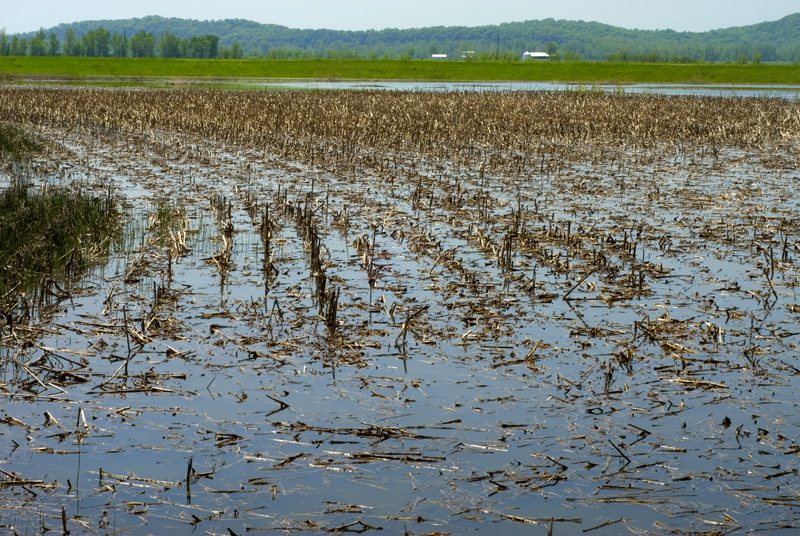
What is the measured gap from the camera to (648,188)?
19.2m

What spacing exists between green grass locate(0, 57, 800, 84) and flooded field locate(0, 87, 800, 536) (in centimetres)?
8943

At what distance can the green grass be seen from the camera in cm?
10200

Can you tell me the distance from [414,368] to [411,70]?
105 metres

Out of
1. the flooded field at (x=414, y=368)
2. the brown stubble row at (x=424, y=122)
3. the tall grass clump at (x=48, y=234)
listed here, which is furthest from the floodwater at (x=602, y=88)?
the tall grass clump at (x=48, y=234)

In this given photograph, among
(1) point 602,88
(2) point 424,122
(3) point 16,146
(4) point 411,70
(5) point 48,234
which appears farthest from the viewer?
(4) point 411,70

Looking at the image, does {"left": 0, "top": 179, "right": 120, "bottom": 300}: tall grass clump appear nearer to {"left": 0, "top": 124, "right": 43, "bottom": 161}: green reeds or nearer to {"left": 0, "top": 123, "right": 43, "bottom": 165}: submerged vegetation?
{"left": 0, "top": 123, "right": 43, "bottom": 165}: submerged vegetation

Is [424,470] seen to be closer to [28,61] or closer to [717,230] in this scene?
[717,230]

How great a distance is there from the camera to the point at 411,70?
109688 mm

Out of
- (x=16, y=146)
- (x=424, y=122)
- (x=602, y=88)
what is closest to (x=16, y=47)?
(x=602, y=88)

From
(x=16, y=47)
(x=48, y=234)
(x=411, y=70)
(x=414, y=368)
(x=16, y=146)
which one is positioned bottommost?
(x=414, y=368)

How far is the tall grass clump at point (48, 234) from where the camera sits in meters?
10.6

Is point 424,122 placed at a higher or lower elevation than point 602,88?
lower

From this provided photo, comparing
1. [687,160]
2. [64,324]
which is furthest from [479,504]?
[687,160]

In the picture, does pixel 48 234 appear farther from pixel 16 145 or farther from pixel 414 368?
pixel 16 145
